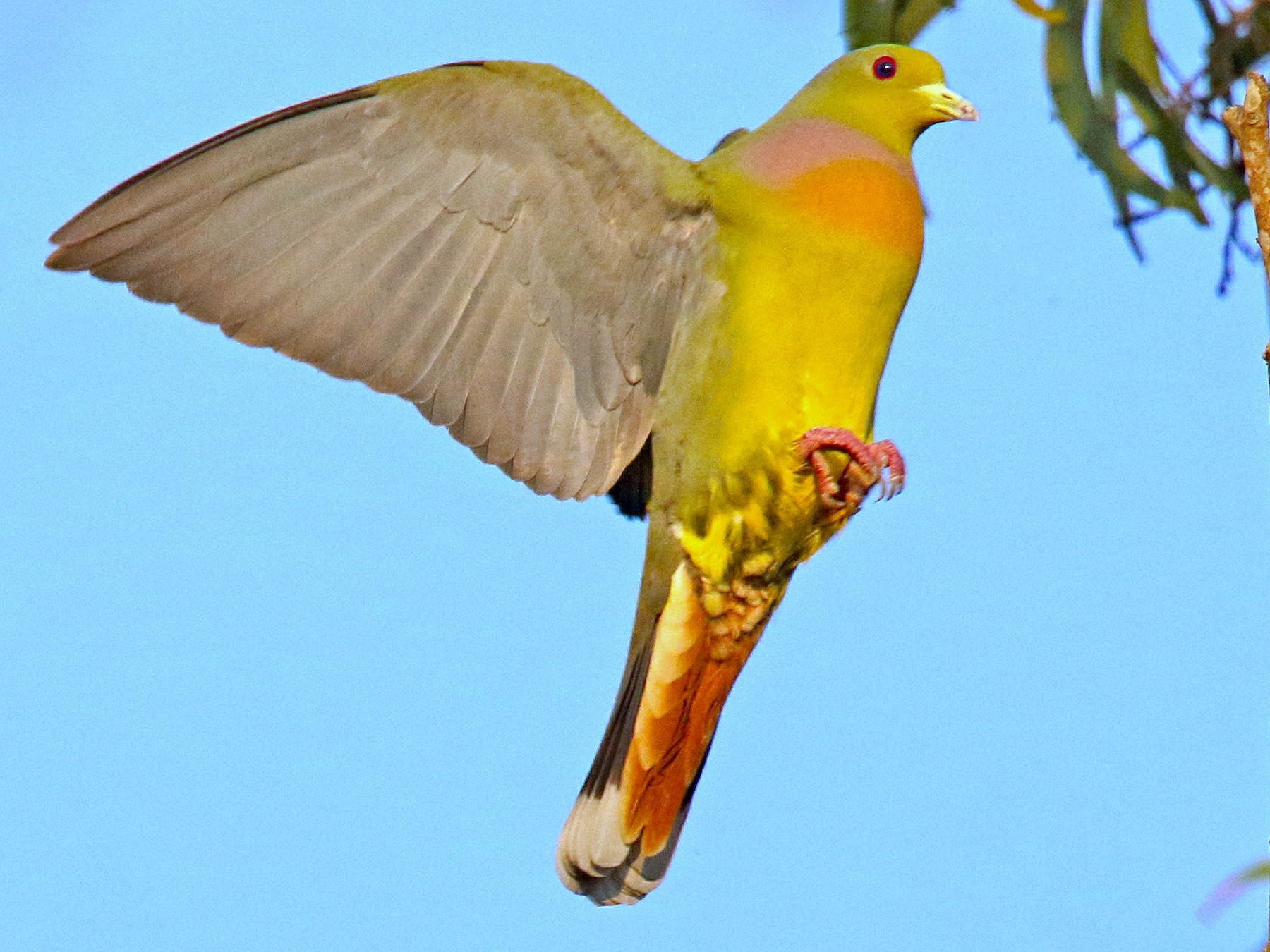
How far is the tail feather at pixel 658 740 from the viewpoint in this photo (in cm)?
313

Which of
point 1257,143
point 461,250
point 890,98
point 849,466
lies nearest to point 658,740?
point 849,466

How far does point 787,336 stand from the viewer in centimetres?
299

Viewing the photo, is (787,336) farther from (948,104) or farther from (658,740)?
(658,740)

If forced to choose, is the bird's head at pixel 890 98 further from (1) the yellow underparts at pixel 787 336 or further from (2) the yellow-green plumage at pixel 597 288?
(1) the yellow underparts at pixel 787 336

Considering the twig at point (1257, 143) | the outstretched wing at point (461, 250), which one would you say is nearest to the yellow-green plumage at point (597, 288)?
the outstretched wing at point (461, 250)

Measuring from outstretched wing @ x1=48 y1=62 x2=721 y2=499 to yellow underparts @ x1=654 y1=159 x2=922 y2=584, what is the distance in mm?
82

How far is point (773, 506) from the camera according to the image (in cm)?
304

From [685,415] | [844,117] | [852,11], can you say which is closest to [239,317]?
[685,415]

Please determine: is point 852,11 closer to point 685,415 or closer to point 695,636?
point 685,415

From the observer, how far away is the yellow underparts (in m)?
3.00

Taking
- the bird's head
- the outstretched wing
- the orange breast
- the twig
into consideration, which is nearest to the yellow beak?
the bird's head

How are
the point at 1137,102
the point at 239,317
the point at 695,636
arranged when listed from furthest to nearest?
the point at 1137,102 → the point at 695,636 → the point at 239,317

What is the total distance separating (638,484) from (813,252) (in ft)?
1.98

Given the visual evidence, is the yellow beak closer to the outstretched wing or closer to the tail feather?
the outstretched wing
